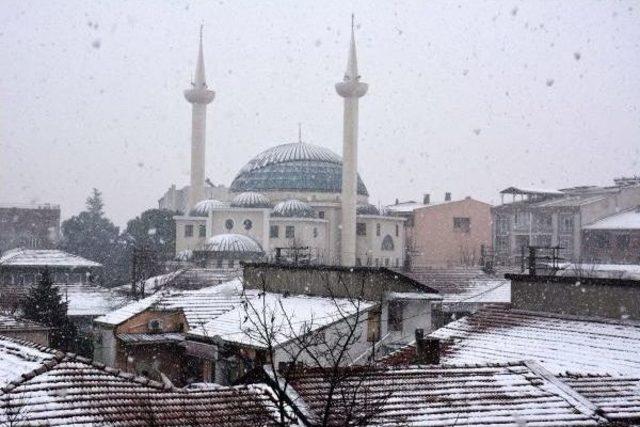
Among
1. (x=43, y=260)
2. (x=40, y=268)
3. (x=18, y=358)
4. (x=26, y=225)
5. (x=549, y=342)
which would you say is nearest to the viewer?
(x=18, y=358)

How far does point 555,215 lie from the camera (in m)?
42.4

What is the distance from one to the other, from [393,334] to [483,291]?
694 cm

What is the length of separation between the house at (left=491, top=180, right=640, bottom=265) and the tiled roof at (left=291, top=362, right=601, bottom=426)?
104 feet

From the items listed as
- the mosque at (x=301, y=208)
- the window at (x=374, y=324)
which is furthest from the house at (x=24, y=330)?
the mosque at (x=301, y=208)

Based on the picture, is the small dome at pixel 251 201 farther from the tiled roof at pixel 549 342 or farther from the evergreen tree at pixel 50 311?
the tiled roof at pixel 549 342

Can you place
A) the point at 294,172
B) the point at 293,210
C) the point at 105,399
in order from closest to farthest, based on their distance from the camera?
the point at 105,399, the point at 293,210, the point at 294,172

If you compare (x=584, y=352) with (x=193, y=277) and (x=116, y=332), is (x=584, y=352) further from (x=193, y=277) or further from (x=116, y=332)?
(x=193, y=277)

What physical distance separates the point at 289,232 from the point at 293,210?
1336 millimetres

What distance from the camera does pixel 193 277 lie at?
2956 centimetres

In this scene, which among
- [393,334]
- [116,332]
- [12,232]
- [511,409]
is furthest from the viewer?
[12,232]

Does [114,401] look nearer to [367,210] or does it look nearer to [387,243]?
[367,210]

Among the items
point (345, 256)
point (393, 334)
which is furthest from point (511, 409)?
point (345, 256)

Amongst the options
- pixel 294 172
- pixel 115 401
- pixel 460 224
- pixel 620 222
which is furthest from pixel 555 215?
pixel 115 401

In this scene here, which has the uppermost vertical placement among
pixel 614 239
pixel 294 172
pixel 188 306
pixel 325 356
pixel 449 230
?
pixel 294 172
